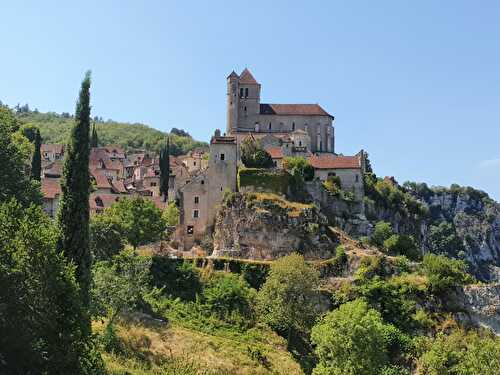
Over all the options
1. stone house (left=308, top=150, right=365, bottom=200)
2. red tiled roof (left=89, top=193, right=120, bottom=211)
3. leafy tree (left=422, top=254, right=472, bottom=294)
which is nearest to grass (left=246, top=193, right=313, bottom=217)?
stone house (left=308, top=150, right=365, bottom=200)

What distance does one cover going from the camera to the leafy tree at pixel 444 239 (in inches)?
5935

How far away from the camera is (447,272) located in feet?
234

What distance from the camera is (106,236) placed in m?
71.6

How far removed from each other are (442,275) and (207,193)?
27330 mm

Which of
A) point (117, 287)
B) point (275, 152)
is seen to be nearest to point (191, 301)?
point (117, 287)

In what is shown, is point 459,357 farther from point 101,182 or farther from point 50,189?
point 101,182

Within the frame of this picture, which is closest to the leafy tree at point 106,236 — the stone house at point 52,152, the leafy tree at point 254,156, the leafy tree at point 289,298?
the leafy tree at point 289,298

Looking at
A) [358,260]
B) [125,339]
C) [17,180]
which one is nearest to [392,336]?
[358,260]

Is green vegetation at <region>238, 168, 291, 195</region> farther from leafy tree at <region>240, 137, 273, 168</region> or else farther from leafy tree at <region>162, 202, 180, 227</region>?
leafy tree at <region>162, 202, 180, 227</region>

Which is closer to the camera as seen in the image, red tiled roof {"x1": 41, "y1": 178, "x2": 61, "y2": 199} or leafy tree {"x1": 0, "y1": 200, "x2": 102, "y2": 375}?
leafy tree {"x1": 0, "y1": 200, "x2": 102, "y2": 375}

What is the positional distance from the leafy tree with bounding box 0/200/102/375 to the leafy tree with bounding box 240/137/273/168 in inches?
1948

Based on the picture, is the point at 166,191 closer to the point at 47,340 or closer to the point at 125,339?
the point at 125,339

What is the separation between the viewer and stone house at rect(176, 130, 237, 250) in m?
79.9

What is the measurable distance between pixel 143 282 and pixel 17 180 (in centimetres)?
1423
